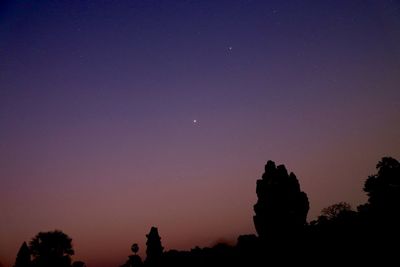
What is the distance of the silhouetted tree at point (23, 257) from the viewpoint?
220ft

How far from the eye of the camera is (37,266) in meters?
65.7

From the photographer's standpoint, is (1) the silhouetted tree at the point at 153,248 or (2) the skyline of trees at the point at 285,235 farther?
(1) the silhouetted tree at the point at 153,248

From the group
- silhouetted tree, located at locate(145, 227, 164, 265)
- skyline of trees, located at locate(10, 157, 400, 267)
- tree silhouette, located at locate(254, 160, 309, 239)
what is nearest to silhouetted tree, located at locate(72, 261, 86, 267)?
skyline of trees, located at locate(10, 157, 400, 267)

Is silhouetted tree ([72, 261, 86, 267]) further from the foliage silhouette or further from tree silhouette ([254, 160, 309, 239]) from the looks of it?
tree silhouette ([254, 160, 309, 239])

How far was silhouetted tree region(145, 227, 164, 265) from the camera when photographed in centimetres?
6431

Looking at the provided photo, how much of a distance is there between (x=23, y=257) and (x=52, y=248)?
586 cm

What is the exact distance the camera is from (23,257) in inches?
2675

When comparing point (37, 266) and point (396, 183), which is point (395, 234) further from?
point (37, 266)

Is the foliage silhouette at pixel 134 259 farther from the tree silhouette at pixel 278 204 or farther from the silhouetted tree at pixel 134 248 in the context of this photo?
the tree silhouette at pixel 278 204

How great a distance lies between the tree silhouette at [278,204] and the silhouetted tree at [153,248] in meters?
22.7

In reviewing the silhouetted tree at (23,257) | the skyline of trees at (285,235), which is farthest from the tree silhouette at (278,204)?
the silhouetted tree at (23,257)

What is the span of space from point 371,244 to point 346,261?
12.4 ft

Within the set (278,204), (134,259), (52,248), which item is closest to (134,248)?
(134,259)

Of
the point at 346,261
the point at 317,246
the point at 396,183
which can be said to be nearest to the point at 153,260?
the point at 317,246
